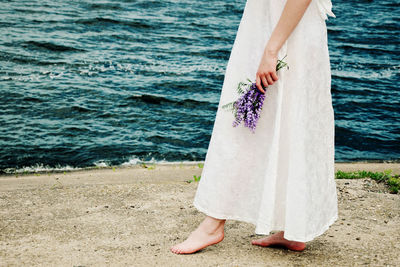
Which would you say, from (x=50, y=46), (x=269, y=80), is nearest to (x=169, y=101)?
(x=50, y=46)

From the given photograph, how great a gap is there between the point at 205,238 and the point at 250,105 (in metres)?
0.97

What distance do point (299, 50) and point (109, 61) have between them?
1147 cm

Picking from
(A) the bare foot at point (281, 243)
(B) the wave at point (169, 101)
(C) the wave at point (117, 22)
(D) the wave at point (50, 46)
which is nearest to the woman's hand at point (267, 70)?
(A) the bare foot at point (281, 243)

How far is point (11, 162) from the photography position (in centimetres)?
838

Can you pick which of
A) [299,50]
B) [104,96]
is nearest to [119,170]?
[104,96]

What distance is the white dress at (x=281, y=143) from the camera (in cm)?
317

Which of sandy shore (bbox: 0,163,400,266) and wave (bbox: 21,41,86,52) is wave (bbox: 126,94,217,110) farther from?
sandy shore (bbox: 0,163,400,266)

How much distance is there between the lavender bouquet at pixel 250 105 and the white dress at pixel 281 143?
0.18ft

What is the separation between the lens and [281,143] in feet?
10.7

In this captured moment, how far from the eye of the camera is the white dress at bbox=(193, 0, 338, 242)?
3166 mm

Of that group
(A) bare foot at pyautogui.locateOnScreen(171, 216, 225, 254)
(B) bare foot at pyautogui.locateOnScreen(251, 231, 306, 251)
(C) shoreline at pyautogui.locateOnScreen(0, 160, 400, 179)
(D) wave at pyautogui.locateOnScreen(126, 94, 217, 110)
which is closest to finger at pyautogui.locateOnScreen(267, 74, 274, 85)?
(A) bare foot at pyautogui.locateOnScreen(171, 216, 225, 254)

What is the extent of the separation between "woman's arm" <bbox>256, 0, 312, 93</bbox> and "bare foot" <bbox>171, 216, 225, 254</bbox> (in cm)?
98

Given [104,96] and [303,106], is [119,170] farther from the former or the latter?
[303,106]

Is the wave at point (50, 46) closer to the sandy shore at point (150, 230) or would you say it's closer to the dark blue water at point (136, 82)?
the dark blue water at point (136, 82)
